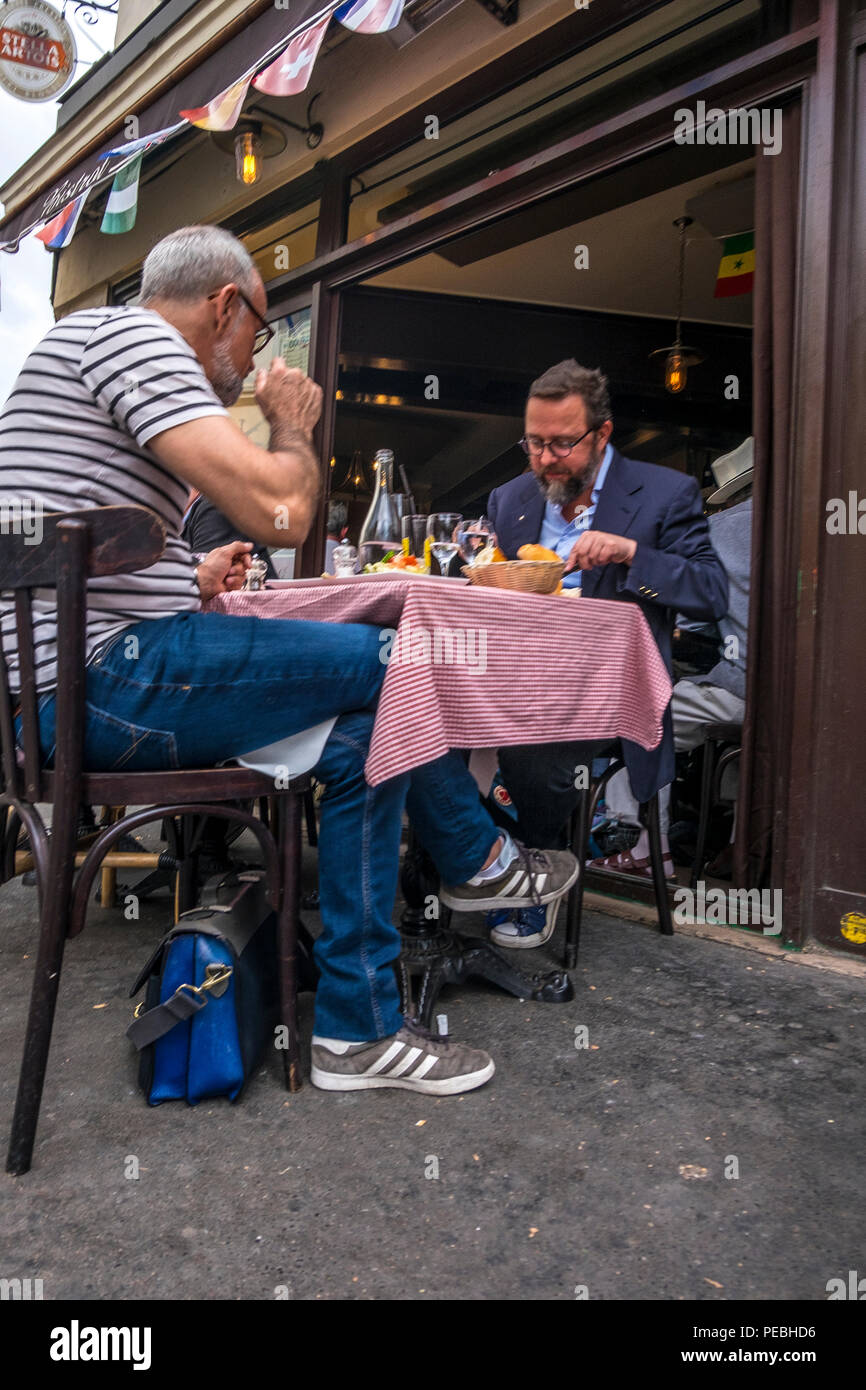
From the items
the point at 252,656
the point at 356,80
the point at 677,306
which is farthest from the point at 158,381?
the point at 677,306

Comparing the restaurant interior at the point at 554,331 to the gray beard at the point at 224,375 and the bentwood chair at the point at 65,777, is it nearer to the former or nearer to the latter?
the gray beard at the point at 224,375

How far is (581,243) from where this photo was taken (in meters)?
6.05

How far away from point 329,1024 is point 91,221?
7.86 m

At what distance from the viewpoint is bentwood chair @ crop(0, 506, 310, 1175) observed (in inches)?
58.4

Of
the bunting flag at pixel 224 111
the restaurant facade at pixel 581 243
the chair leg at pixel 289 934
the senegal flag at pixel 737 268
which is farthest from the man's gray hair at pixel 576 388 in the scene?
the senegal flag at pixel 737 268

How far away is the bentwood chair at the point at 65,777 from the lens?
1.48 meters

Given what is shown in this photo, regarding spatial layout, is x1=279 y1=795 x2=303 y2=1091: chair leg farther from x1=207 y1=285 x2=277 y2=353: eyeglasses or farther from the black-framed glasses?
the black-framed glasses

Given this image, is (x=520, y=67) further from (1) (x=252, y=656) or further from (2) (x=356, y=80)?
(1) (x=252, y=656)

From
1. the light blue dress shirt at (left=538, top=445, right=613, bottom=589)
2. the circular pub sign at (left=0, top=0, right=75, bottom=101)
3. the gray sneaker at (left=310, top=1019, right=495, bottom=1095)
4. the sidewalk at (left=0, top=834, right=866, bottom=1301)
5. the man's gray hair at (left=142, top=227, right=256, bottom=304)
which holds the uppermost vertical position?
the circular pub sign at (left=0, top=0, right=75, bottom=101)

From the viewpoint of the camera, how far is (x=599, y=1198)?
1.45 metres

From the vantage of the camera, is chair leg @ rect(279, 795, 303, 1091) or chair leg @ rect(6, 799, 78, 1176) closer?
chair leg @ rect(6, 799, 78, 1176)

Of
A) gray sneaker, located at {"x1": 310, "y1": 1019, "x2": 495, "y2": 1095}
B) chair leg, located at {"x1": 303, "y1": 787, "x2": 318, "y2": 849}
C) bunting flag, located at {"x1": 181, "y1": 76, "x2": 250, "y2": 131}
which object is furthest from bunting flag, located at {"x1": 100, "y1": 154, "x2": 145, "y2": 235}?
gray sneaker, located at {"x1": 310, "y1": 1019, "x2": 495, "y2": 1095}

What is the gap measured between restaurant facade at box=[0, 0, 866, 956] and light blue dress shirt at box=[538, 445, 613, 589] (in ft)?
1.71

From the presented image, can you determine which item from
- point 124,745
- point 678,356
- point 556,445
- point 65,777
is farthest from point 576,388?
point 678,356
